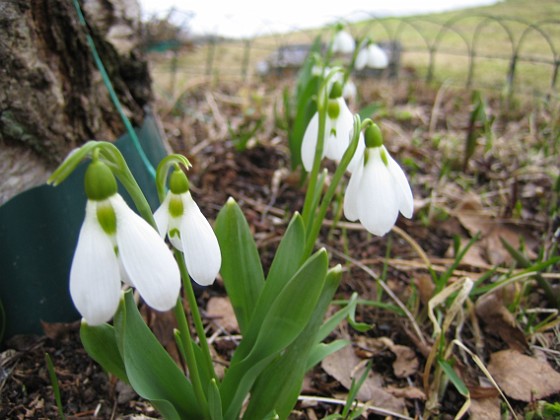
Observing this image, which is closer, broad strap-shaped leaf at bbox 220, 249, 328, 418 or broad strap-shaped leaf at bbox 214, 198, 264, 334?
broad strap-shaped leaf at bbox 220, 249, 328, 418

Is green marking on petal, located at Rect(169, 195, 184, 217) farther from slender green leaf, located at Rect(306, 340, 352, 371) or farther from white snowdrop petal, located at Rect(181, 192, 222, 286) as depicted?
slender green leaf, located at Rect(306, 340, 352, 371)

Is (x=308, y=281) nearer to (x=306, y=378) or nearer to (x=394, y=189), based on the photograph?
(x=394, y=189)

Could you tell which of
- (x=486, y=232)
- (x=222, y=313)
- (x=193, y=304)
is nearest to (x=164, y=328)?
(x=222, y=313)

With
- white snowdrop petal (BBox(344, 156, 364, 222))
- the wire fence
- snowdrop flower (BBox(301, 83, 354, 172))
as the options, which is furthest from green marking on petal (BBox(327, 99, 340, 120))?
the wire fence

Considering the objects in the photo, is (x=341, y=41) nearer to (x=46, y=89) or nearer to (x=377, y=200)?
(x=46, y=89)

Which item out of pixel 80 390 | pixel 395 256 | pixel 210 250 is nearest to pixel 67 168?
pixel 210 250

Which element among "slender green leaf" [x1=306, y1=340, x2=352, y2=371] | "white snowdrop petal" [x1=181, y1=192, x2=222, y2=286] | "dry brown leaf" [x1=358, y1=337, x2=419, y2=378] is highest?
"white snowdrop petal" [x1=181, y1=192, x2=222, y2=286]
